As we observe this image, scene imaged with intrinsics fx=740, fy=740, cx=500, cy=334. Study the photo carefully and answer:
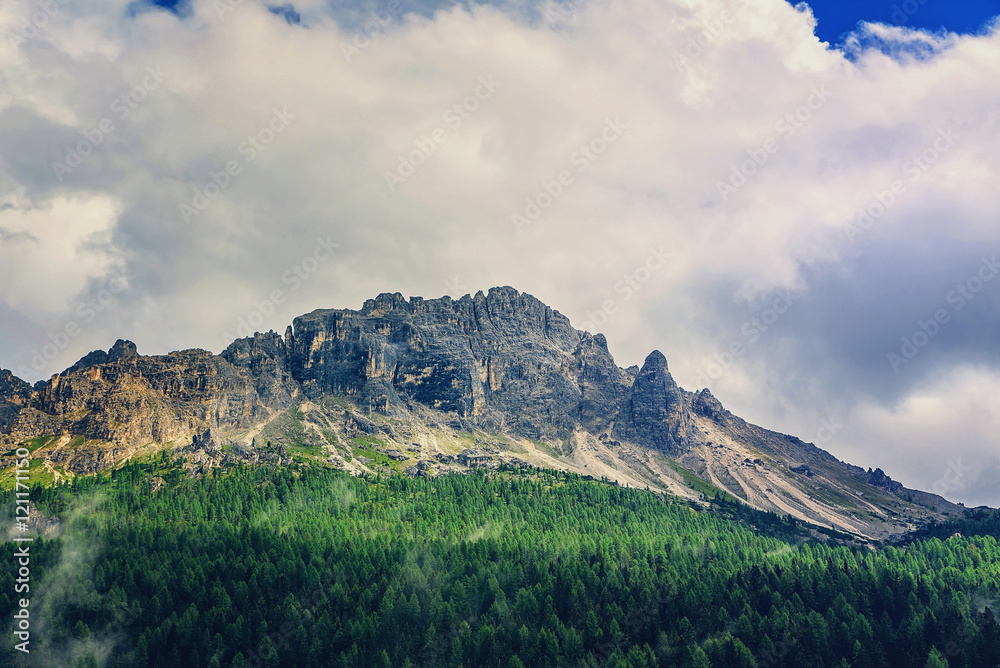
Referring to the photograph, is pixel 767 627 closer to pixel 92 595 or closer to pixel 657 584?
pixel 657 584

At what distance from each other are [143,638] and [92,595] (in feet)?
65.8

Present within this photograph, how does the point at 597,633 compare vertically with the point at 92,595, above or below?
below

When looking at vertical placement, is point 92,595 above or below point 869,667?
above

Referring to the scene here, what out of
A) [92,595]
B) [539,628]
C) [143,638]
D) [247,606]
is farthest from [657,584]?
[92,595]

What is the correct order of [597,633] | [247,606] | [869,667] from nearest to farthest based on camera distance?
[869,667] < [597,633] < [247,606]

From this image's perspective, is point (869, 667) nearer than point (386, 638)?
Yes

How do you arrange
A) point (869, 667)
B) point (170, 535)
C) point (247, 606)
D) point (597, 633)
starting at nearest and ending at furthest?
point (869, 667), point (597, 633), point (247, 606), point (170, 535)

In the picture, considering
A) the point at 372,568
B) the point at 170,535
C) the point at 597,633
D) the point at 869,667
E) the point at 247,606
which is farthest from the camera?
the point at 170,535

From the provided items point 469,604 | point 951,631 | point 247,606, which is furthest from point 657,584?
point 247,606

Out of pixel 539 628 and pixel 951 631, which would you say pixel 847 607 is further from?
pixel 539 628

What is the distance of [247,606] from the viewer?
161 m

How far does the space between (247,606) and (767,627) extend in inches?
4322

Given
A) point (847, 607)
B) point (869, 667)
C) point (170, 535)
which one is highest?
point (170, 535)

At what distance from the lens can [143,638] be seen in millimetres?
146125
